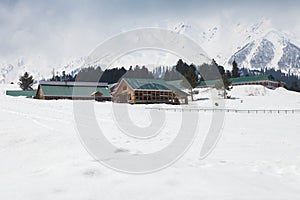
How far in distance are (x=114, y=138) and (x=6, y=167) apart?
4.88m

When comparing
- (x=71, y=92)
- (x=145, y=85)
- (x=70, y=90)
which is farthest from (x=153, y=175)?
(x=70, y=90)

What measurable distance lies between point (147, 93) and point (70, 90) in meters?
19.0

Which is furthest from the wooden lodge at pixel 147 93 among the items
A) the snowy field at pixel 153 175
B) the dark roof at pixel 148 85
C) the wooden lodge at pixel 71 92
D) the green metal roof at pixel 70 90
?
the snowy field at pixel 153 175

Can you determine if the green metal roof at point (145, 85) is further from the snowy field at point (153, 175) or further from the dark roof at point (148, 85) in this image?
the snowy field at point (153, 175)

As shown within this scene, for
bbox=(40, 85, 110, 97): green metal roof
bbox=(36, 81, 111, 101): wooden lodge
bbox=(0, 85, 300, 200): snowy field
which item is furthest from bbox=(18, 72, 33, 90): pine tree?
bbox=(0, 85, 300, 200): snowy field

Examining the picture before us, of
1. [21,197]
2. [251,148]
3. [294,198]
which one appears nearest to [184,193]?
[294,198]

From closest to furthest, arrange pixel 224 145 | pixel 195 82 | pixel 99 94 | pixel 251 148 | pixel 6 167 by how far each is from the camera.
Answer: pixel 6 167 < pixel 251 148 < pixel 224 145 < pixel 99 94 < pixel 195 82

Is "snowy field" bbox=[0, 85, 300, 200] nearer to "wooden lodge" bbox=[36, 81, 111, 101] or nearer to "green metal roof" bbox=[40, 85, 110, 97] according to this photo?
"wooden lodge" bbox=[36, 81, 111, 101]

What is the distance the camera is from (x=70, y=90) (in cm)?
6425

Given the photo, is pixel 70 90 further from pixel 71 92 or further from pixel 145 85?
pixel 145 85

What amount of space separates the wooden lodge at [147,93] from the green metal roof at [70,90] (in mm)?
5636

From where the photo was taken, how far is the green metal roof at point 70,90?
6138 centimetres

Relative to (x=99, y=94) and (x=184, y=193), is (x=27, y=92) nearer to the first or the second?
(x=99, y=94)

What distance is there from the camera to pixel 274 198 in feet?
18.3
